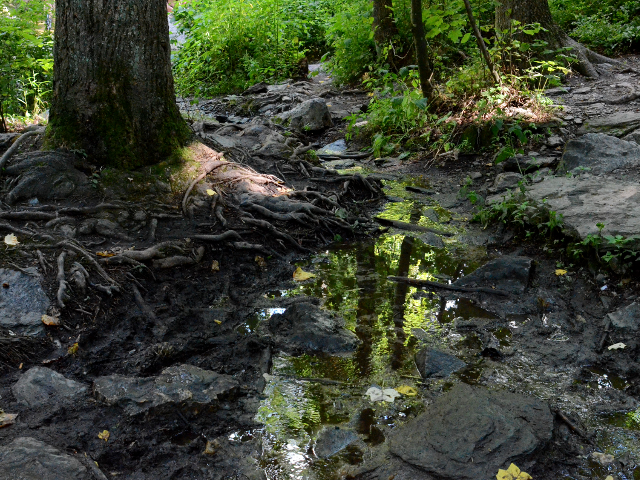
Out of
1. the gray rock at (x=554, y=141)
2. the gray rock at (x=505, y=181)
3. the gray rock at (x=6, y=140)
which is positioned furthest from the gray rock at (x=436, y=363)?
the gray rock at (x=554, y=141)

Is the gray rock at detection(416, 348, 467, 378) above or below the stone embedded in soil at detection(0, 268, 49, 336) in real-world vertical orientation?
below

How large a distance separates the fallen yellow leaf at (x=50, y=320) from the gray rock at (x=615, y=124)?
23.7 ft

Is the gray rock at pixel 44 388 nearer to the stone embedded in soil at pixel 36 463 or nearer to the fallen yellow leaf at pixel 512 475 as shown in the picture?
the stone embedded in soil at pixel 36 463

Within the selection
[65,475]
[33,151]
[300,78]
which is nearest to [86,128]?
[33,151]

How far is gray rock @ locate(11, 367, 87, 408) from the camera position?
130 inches

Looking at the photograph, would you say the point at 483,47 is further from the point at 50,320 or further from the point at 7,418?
the point at 7,418

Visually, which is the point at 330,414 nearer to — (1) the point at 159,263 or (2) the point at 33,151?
(1) the point at 159,263

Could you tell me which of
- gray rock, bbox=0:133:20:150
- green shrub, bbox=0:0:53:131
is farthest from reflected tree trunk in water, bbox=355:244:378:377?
green shrub, bbox=0:0:53:131

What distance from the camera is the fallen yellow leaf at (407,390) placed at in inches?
143

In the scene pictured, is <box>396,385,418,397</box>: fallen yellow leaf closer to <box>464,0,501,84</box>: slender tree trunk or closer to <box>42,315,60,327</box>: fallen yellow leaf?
<box>42,315,60,327</box>: fallen yellow leaf

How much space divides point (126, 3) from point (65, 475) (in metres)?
4.24

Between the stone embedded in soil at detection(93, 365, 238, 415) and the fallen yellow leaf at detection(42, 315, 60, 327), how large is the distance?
0.76m

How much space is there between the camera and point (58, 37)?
210 inches

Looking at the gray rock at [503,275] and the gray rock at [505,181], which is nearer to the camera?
the gray rock at [503,275]
